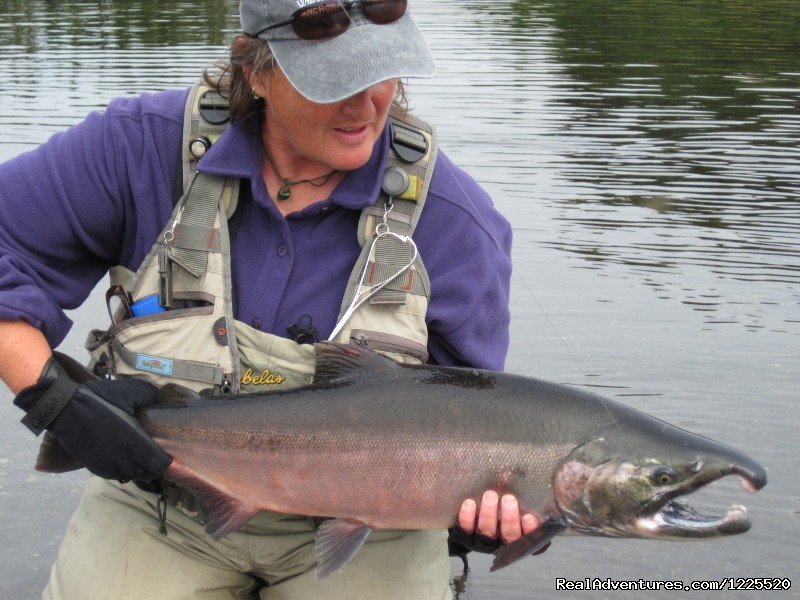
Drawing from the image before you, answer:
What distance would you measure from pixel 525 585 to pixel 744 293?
373cm

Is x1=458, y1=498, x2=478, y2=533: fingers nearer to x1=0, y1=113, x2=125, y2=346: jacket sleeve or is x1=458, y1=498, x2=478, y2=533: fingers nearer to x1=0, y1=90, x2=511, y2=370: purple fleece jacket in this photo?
x1=0, y1=90, x2=511, y2=370: purple fleece jacket

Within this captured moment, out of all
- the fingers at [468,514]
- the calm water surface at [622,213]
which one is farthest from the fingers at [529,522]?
the calm water surface at [622,213]

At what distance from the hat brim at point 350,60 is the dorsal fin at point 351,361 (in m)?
0.73

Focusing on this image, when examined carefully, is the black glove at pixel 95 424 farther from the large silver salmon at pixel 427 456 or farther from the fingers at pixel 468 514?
the fingers at pixel 468 514

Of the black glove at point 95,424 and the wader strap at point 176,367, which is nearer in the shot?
the black glove at point 95,424

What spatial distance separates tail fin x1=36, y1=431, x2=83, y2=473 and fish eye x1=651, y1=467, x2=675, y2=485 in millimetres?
1725

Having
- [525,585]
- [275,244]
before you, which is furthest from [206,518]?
Result: [525,585]

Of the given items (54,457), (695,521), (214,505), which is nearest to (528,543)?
(695,521)

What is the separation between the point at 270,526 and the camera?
12.0 ft

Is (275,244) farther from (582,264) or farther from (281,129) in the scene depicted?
(582,264)

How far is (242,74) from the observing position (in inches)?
148

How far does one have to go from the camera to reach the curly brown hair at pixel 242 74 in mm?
3613

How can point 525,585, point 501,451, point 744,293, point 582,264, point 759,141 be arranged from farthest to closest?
point 759,141
point 582,264
point 744,293
point 525,585
point 501,451

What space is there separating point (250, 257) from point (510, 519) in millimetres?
1178
